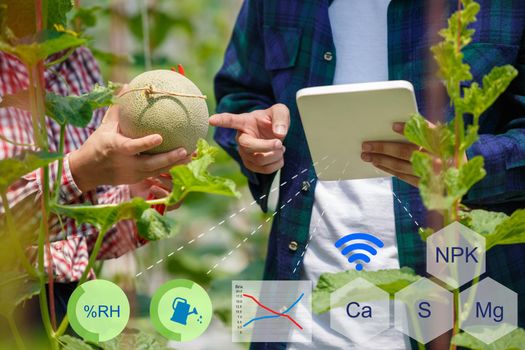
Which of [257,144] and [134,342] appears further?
[257,144]

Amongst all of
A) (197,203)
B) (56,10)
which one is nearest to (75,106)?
(56,10)

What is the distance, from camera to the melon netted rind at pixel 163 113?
98cm

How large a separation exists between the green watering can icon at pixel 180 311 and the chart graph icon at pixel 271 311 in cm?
17

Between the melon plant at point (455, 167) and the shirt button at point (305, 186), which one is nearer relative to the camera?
the melon plant at point (455, 167)

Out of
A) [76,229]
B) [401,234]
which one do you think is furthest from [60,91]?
[401,234]

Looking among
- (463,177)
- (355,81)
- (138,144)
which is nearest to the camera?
(463,177)

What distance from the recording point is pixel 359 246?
4.16ft

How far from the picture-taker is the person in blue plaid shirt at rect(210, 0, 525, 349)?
4.10 feet

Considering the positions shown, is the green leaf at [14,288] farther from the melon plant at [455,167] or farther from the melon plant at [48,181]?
the melon plant at [455,167]

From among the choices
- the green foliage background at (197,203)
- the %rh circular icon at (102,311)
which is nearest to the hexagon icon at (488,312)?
the %rh circular icon at (102,311)

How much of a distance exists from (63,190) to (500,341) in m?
0.59

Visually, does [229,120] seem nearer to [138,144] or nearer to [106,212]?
[138,144]

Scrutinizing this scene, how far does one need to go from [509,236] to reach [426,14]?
0.67 m

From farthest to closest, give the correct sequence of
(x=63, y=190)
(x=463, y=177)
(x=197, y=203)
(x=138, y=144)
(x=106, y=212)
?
(x=197, y=203)
(x=63, y=190)
(x=138, y=144)
(x=106, y=212)
(x=463, y=177)
